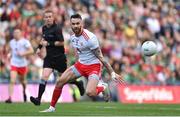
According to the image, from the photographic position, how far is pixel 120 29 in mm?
33281

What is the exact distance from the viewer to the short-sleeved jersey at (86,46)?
17.0m

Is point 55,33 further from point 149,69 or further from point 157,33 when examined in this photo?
point 157,33

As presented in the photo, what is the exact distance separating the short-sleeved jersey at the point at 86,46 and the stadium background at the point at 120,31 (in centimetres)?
1027

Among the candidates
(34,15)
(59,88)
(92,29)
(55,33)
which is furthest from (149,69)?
(59,88)

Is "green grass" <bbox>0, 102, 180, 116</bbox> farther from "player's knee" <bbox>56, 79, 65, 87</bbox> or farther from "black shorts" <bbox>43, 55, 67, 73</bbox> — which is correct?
"black shorts" <bbox>43, 55, 67, 73</bbox>

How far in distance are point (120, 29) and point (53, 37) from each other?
12348mm

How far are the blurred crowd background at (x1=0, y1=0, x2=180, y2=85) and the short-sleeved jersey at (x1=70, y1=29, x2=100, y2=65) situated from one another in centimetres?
1035

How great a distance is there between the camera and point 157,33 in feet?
113

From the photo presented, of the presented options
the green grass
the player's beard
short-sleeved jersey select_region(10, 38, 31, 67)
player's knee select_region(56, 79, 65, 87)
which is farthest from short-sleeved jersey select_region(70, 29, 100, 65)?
short-sleeved jersey select_region(10, 38, 31, 67)

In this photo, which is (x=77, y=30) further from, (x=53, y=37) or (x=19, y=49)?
(x=19, y=49)

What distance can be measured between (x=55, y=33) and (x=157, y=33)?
13947 mm

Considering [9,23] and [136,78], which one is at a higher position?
[9,23]

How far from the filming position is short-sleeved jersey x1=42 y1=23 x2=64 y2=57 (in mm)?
21078

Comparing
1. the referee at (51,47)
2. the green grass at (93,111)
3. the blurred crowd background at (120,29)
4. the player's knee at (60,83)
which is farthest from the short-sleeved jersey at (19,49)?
the player's knee at (60,83)
